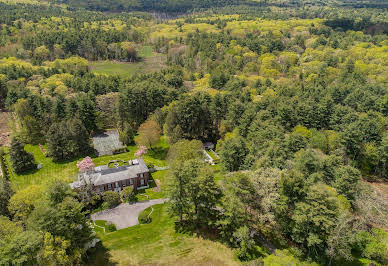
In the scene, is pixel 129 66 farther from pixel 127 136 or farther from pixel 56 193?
pixel 56 193

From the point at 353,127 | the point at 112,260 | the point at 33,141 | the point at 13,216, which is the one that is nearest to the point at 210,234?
the point at 112,260

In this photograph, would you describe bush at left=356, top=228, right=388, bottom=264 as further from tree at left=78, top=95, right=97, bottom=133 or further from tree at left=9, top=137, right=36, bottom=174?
tree at left=78, top=95, right=97, bottom=133

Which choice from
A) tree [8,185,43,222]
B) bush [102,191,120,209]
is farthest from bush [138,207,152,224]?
tree [8,185,43,222]

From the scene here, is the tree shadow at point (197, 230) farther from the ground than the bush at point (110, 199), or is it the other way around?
the bush at point (110, 199)

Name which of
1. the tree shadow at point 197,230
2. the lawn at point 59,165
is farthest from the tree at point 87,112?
the tree shadow at point 197,230

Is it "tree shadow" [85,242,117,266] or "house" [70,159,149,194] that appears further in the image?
"house" [70,159,149,194]

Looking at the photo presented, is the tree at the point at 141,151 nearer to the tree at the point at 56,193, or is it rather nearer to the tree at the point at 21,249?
the tree at the point at 56,193
